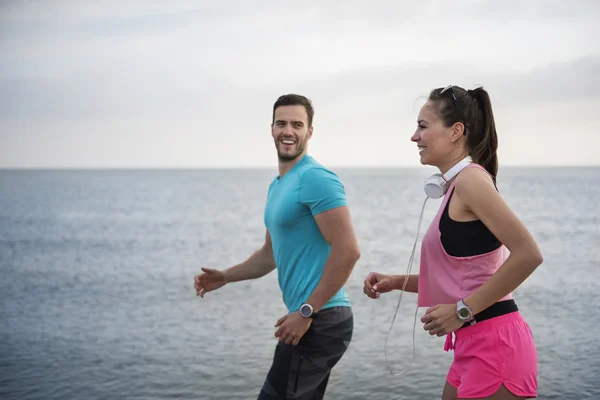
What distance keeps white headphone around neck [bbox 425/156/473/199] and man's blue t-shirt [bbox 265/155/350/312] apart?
760 millimetres

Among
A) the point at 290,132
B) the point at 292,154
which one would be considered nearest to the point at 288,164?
the point at 292,154

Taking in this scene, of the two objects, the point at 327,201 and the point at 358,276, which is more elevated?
the point at 327,201

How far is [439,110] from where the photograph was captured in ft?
10.0

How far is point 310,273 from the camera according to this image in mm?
3785

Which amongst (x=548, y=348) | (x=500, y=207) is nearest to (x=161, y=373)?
(x=548, y=348)

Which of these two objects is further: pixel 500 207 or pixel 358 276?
pixel 358 276

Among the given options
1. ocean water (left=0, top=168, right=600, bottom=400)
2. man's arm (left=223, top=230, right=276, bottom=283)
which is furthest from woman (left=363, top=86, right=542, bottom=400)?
ocean water (left=0, top=168, right=600, bottom=400)

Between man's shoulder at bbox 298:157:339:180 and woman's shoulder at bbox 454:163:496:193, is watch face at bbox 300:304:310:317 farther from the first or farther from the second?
woman's shoulder at bbox 454:163:496:193

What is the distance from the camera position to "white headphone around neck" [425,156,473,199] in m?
2.96

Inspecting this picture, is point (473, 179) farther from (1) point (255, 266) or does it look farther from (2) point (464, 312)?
(1) point (255, 266)

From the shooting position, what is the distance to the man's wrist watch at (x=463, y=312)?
9.02ft

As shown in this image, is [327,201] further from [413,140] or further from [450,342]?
[450,342]

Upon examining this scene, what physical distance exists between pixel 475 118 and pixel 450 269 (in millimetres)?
706

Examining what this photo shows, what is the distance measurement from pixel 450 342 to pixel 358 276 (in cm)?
1564
